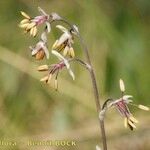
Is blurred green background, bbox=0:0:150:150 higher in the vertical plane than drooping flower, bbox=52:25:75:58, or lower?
higher

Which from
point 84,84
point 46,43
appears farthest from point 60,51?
point 84,84

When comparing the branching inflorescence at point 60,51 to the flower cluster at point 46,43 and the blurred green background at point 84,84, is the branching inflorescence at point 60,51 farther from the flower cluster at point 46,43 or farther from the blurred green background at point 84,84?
the blurred green background at point 84,84

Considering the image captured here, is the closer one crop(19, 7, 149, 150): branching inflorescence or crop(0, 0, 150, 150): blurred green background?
crop(19, 7, 149, 150): branching inflorescence

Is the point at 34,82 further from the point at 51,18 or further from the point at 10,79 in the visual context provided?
the point at 51,18

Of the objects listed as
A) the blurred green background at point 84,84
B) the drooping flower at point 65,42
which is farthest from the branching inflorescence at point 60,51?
the blurred green background at point 84,84

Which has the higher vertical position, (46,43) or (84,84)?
(84,84)

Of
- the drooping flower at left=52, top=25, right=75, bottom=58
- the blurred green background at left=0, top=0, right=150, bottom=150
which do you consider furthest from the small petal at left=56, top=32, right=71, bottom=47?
the blurred green background at left=0, top=0, right=150, bottom=150

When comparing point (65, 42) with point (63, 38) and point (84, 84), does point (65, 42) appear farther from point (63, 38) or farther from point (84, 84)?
point (84, 84)

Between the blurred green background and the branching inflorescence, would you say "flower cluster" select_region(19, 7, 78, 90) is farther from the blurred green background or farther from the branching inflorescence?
the blurred green background
